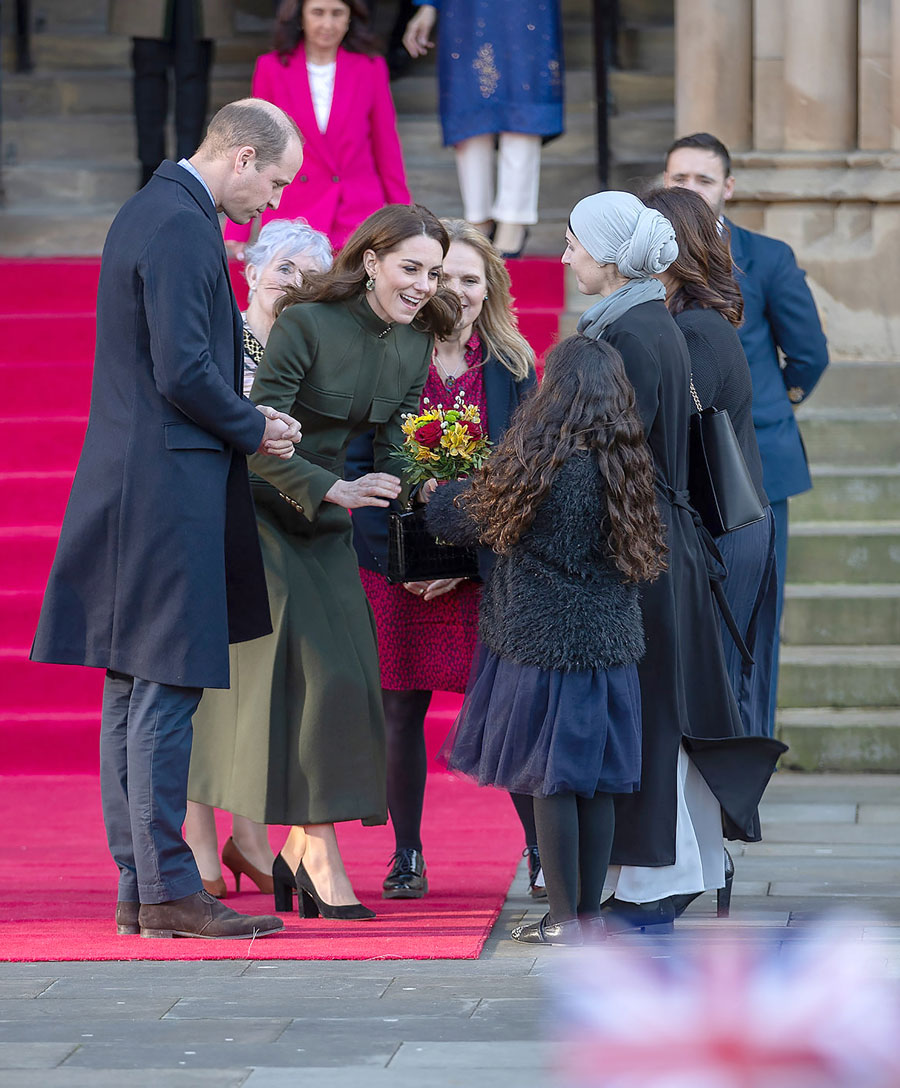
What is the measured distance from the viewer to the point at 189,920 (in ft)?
12.2

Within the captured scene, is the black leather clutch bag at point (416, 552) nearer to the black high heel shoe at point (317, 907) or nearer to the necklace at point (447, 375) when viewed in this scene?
the necklace at point (447, 375)

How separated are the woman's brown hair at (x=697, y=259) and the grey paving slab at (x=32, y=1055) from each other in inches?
86.8

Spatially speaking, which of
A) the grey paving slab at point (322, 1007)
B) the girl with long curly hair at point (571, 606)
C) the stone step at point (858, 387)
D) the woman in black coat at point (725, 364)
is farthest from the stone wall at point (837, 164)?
the grey paving slab at point (322, 1007)

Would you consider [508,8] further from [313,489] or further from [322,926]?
[322,926]

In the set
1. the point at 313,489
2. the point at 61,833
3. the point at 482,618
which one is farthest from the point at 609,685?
the point at 61,833

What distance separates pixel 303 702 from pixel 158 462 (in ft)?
2.42

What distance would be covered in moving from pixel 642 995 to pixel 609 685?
2.79 metres

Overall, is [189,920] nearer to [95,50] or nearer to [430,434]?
[430,434]

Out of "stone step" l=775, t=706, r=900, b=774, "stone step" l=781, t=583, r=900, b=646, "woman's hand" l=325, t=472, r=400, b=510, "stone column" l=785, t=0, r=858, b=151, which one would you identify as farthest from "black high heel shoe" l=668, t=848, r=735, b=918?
"stone column" l=785, t=0, r=858, b=151

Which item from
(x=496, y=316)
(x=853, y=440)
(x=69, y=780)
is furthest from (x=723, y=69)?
(x=69, y=780)

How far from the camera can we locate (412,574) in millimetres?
4148

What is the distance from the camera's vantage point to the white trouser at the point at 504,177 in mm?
8109

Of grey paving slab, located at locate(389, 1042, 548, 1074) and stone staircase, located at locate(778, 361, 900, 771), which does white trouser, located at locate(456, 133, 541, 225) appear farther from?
grey paving slab, located at locate(389, 1042, 548, 1074)

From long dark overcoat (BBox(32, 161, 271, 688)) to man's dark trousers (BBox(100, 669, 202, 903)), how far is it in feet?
0.29
